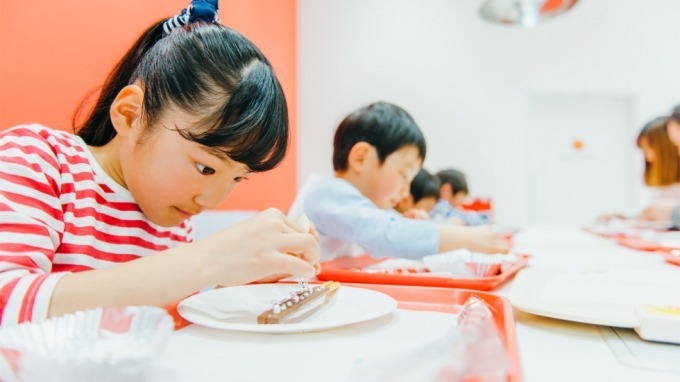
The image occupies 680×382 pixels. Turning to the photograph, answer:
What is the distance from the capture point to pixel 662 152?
8.86 ft

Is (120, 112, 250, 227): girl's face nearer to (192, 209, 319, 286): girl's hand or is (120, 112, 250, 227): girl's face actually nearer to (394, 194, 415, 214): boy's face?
(192, 209, 319, 286): girl's hand

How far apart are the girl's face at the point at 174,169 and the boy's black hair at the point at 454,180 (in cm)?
235

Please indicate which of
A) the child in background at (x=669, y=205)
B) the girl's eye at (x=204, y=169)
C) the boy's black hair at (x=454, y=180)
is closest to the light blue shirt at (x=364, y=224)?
the girl's eye at (x=204, y=169)

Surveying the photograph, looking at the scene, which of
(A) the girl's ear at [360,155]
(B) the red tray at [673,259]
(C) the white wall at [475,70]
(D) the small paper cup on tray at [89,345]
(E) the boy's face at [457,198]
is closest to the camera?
(D) the small paper cup on tray at [89,345]

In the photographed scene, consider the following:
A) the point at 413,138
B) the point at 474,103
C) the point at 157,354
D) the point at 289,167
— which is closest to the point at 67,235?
the point at 157,354

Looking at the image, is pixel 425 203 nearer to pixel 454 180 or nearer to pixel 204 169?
pixel 454 180

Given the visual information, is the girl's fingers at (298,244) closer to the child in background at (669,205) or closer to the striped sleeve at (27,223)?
the striped sleeve at (27,223)

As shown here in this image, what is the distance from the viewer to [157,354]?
26cm

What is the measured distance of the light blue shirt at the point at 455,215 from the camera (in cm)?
203

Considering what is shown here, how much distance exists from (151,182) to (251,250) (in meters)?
0.23

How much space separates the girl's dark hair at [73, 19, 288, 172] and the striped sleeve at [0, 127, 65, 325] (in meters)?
0.13

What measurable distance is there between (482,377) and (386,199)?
1043 millimetres

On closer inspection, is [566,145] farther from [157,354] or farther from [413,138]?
[157,354]

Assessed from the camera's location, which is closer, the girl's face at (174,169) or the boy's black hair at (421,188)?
the girl's face at (174,169)
